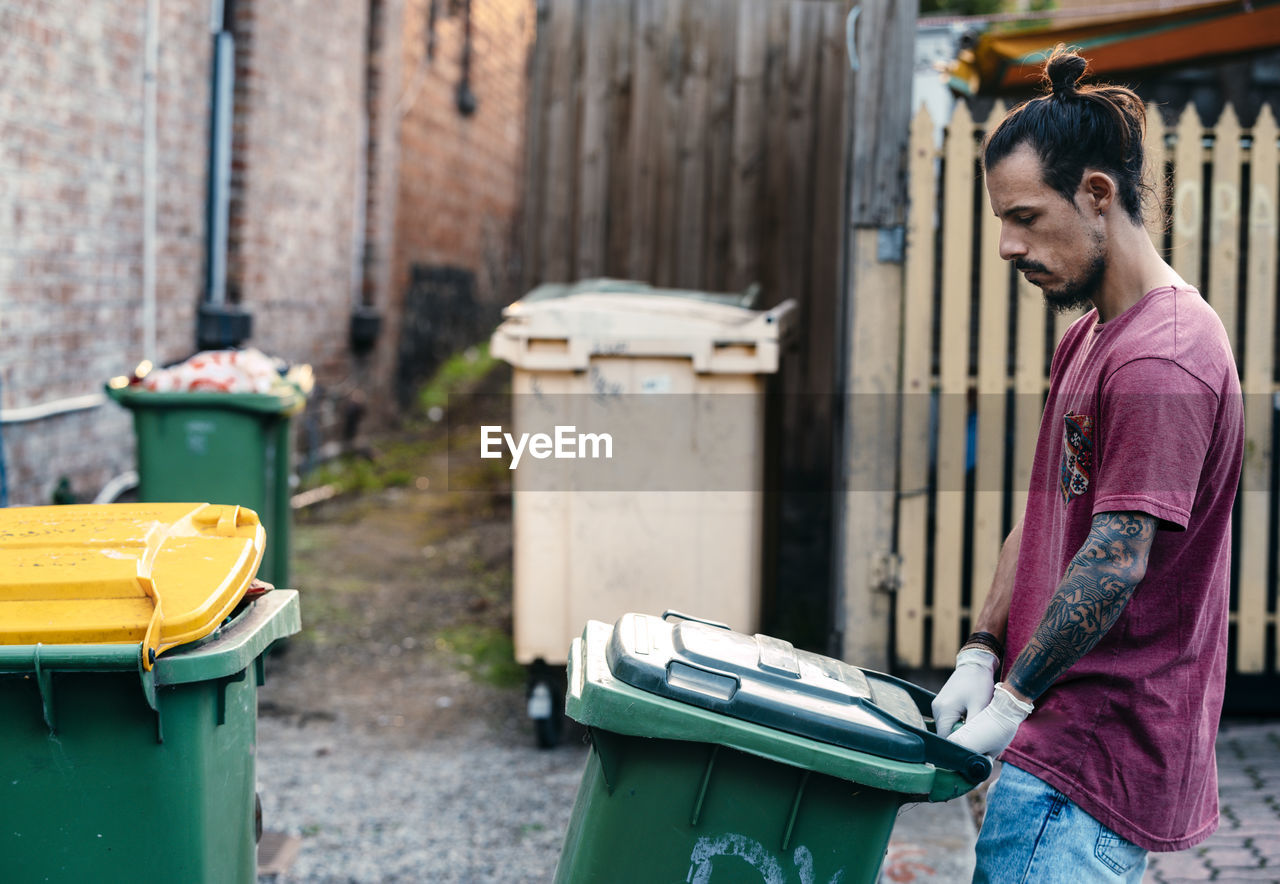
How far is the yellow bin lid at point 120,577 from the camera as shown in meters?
2.15

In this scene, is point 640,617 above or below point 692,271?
below

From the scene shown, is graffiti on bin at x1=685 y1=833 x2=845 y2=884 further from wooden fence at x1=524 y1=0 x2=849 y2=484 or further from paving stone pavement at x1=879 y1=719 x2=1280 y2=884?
wooden fence at x1=524 y1=0 x2=849 y2=484

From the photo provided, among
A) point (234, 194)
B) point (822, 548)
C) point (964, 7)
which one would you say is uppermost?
point (964, 7)

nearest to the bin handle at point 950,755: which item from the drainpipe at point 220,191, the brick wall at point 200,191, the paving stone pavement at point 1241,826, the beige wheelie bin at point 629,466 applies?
the paving stone pavement at point 1241,826

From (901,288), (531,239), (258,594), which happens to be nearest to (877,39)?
(901,288)

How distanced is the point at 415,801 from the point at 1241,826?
2575 mm

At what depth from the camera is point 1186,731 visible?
1.87 m

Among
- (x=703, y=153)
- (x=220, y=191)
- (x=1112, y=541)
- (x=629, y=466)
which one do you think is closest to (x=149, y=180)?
(x=220, y=191)

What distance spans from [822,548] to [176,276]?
3954 millimetres

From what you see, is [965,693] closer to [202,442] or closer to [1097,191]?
[1097,191]

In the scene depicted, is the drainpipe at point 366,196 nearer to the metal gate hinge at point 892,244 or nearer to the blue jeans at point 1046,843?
the metal gate hinge at point 892,244

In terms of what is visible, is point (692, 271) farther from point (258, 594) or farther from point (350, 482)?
point (258, 594)

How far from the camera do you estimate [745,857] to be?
6.31 ft

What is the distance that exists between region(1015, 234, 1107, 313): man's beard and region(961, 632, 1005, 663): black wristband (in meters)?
0.63
